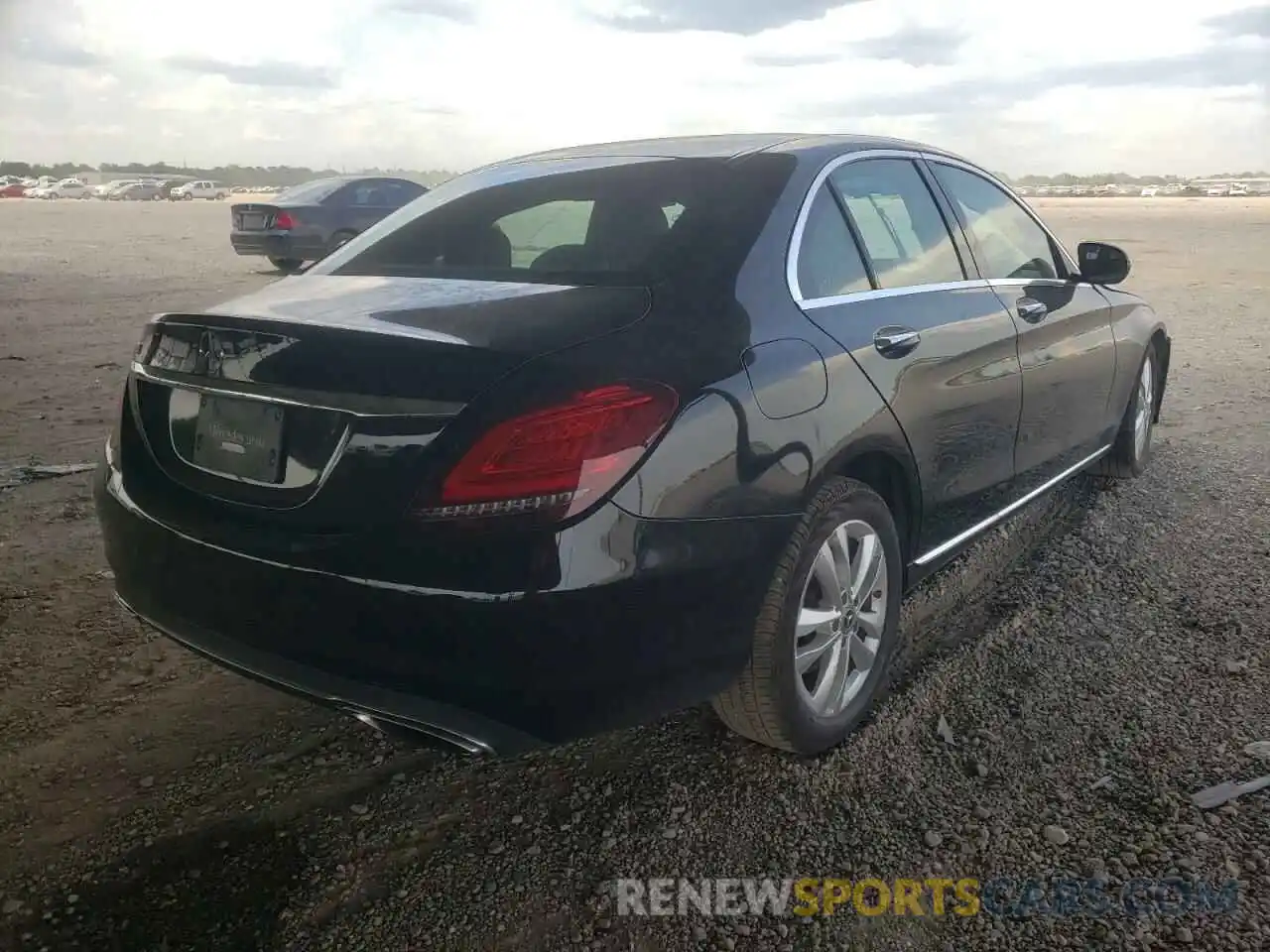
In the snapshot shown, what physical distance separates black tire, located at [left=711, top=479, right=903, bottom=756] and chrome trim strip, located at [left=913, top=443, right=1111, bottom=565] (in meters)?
0.40

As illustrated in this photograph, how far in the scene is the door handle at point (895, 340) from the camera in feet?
8.97

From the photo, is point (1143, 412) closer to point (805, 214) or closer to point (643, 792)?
point (805, 214)

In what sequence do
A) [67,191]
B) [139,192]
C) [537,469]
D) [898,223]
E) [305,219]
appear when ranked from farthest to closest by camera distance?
[67,191], [139,192], [305,219], [898,223], [537,469]

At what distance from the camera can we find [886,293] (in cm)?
291

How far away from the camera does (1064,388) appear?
3854 millimetres

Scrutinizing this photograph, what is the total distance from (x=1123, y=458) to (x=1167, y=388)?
8.98ft

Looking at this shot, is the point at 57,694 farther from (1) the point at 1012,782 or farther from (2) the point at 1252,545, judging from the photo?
(2) the point at 1252,545

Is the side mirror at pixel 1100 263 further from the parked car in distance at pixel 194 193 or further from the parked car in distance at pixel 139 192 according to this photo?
the parked car in distance at pixel 139 192

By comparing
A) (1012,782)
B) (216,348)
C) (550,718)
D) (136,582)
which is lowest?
(1012,782)

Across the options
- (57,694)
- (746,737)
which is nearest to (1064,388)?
(746,737)

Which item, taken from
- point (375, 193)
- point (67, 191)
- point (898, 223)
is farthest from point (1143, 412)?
point (67, 191)

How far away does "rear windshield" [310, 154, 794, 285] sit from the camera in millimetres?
2521

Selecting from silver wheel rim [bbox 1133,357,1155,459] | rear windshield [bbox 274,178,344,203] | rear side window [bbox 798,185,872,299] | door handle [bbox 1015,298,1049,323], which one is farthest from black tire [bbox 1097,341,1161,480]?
rear windshield [bbox 274,178,344,203]

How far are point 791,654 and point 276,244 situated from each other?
13817mm
